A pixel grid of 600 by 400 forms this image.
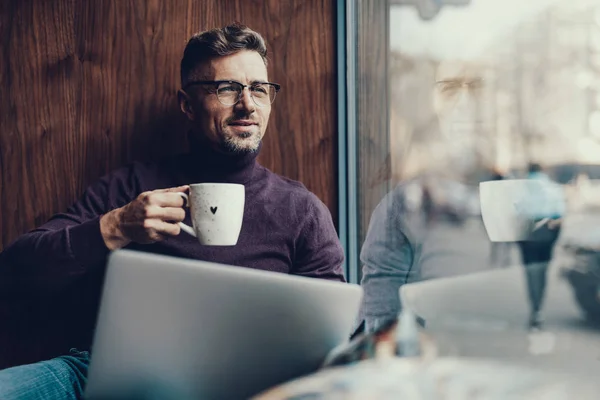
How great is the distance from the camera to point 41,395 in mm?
1128

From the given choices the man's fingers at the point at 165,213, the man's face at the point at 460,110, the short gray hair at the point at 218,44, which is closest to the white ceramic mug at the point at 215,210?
the man's fingers at the point at 165,213

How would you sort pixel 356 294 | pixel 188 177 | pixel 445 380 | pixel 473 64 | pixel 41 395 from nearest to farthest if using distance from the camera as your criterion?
pixel 445 380 < pixel 356 294 < pixel 473 64 < pixel 41 395 < pixel 188 177

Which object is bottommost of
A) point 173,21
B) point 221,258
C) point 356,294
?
point 221,258

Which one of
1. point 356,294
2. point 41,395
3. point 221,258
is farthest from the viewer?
point 221,258

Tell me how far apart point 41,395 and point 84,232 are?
0.33 m

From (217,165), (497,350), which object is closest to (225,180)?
(217,165)

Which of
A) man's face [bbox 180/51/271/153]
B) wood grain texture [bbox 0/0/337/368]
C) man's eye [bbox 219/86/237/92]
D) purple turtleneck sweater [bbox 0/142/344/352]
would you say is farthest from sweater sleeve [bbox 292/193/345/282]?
man's eye [bbox 219/86/237/92]

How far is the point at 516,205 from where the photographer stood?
84 centimetres

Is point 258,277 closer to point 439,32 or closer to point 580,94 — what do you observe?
point 580,94

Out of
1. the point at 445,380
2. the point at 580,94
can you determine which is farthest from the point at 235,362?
the point at 580,94

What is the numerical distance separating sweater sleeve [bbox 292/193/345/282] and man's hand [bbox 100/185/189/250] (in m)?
0.37

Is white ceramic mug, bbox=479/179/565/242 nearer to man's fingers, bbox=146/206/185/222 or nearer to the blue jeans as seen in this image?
man's fingers, bbox=146/206/185/222

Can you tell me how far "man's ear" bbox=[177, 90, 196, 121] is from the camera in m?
1.43

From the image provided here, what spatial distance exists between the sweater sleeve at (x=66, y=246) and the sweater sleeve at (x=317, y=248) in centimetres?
42
